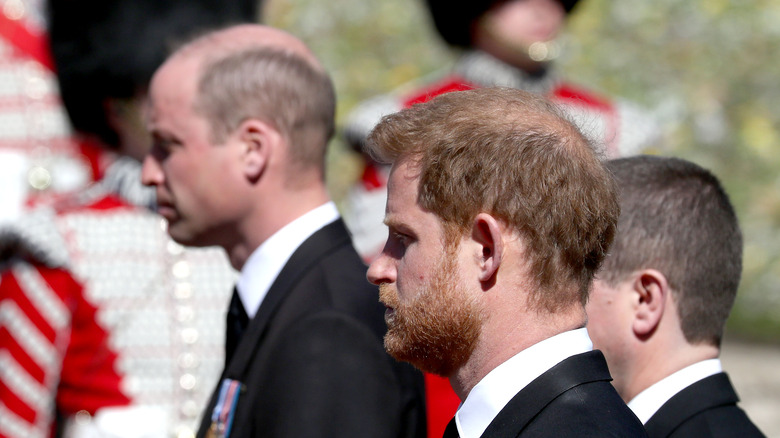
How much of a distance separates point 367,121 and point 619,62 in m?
2.94

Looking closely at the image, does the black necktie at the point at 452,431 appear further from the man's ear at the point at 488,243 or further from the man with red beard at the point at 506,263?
the man's ear at the point at 488,243

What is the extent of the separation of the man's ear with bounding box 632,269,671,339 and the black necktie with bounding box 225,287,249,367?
945 mm

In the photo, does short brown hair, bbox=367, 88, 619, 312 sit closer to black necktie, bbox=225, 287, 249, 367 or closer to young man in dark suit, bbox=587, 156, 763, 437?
young man in dark suit, bbox=587, 156, 763, 437

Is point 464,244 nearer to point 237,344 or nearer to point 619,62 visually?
point 237,344

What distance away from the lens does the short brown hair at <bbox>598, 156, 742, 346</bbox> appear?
7.64 ft

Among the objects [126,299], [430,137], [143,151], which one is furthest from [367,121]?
[430,137]

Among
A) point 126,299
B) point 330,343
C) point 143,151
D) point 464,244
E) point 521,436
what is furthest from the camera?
point 143,151

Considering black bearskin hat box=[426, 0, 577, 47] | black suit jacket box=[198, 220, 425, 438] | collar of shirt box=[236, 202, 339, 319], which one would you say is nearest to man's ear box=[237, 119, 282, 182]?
collar of shirt box=[236, 202, 339, 319]

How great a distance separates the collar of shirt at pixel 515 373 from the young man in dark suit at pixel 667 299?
1.86 ft

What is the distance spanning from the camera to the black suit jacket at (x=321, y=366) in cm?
228

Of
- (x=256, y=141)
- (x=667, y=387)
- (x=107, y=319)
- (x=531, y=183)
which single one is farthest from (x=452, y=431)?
(x=107, y=319)

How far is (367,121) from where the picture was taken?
4617mm

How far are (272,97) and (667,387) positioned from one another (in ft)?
3.90

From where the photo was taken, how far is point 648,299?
7.64ft
